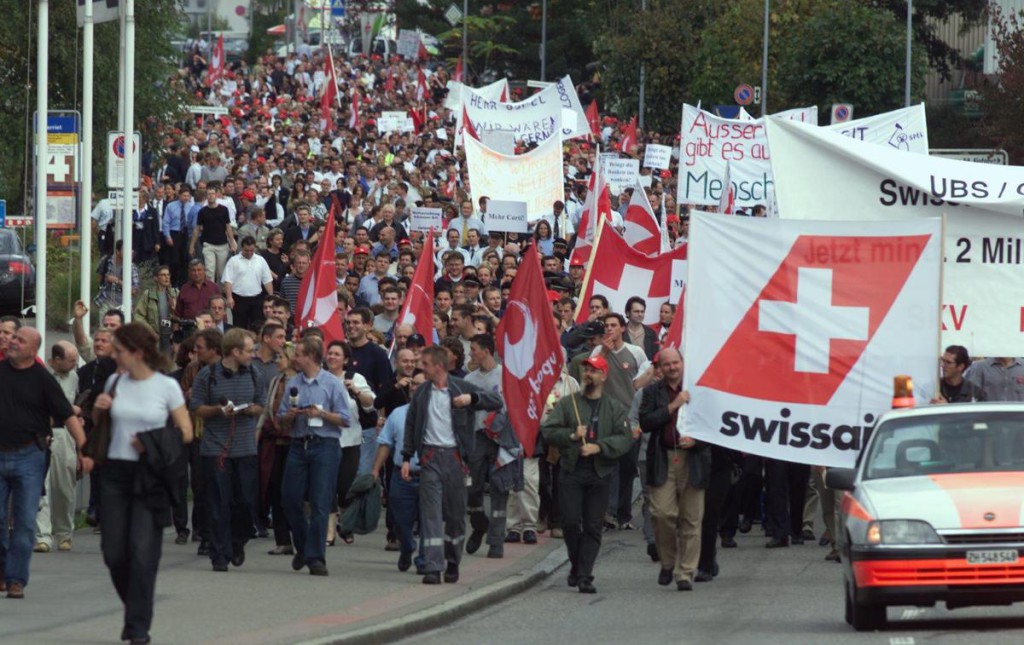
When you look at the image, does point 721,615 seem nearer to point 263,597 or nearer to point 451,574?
point 451,574

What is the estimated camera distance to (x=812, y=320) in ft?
47.0

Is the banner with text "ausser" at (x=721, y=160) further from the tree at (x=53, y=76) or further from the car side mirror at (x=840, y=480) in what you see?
the car side mirror at (x=840, y=480)

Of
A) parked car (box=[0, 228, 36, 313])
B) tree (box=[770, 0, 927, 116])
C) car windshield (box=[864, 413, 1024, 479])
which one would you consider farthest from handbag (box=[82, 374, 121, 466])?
tree (box=[770, 0, 927, 116])

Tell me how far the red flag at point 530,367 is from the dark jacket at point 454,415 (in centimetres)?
151

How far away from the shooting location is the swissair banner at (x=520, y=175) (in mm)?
31188

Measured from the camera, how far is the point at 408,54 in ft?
279

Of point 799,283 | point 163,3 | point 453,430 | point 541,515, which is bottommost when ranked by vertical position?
point 541,515

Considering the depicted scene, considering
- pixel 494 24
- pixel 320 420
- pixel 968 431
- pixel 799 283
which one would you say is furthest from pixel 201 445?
pixel 494 24

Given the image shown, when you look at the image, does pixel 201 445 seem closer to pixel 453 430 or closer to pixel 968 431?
pixel 453 430

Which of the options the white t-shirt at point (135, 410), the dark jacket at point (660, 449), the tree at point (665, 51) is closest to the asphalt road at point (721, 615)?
the dark jacket at point (660, 449)

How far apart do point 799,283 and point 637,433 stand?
8.48 ft

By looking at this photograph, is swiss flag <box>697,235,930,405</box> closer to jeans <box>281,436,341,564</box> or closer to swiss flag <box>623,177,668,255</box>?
jeans <box>281,436,341,564</box>

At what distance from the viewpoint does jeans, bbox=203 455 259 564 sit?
1508 centimetres

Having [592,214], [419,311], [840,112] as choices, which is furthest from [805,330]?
[840,112]
